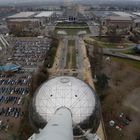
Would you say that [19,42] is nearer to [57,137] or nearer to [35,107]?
[35,107]

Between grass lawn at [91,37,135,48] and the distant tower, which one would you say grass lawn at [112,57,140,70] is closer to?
grass lawn at [91,37,135,48]

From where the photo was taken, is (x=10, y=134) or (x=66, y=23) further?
(x=66, y=23)

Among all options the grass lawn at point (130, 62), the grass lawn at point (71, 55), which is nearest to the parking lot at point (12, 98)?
the grass lawn at point (71, 55)

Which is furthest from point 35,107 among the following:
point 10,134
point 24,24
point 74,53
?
point 24,24

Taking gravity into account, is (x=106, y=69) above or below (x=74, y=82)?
below

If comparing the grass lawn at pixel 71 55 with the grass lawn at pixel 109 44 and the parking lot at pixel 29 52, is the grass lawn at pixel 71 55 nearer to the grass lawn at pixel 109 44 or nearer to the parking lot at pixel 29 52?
the parking lot at pixel 29 52

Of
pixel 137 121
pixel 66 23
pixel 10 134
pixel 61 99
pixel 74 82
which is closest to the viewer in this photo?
pixel 61 99
